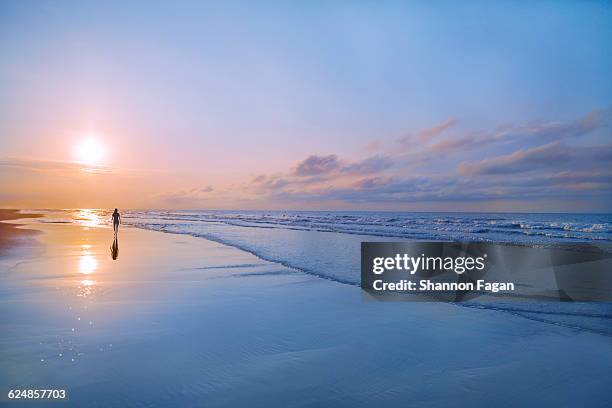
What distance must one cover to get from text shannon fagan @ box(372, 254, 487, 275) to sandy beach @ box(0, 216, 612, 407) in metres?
3.90

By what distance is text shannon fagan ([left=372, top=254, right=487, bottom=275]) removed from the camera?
1198cm

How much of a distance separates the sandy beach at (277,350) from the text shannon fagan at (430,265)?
3900mm

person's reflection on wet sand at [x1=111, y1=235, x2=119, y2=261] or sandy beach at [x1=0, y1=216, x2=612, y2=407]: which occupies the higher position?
person's reflection on wet sand at [x1=111, y1=235, x2=119, y2=261]

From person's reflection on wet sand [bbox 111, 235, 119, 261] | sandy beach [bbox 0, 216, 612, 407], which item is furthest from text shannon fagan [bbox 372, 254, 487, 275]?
person's reflection on wet sand [bbox 111, 235, 119, 261]

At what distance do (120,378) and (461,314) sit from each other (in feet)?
19.2

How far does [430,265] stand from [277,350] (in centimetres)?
934

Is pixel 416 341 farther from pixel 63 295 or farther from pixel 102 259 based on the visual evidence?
pixel 102 259

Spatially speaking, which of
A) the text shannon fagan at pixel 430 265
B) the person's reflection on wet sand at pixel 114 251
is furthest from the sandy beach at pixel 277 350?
the person's reflection on wet sand at pixel 114 251

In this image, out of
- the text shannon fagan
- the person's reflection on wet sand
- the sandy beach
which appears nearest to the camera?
the sandy beach

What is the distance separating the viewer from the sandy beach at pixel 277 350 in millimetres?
3895

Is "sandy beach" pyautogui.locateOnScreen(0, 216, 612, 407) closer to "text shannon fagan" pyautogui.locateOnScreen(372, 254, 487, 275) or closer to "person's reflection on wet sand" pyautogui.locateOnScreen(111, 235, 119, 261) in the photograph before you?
"text shannon fagan" pyautogui.locateOnScreen(372, 254, 487, 275)

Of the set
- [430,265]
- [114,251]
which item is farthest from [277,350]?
[114,251]

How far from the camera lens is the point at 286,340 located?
5.33 metres

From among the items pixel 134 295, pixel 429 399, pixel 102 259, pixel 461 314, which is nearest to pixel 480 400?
pixel 429 399
